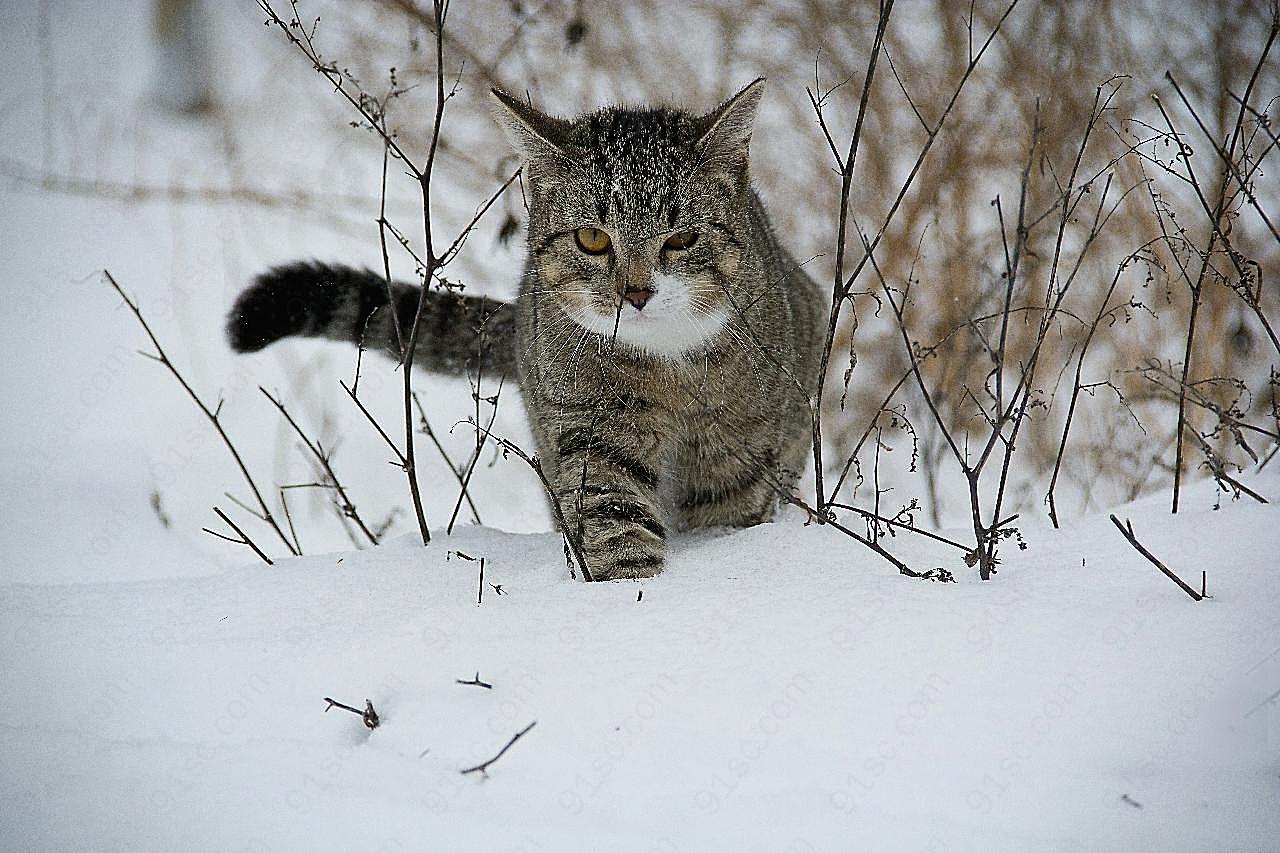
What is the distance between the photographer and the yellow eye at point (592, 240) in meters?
2.43

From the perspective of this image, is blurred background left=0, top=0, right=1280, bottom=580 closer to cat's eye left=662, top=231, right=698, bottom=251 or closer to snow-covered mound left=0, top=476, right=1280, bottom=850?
cat's eye left=662, top=231, right=698, bottom=251

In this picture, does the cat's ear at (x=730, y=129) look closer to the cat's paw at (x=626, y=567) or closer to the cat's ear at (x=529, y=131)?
the cat's ear at (x=529, y=131)

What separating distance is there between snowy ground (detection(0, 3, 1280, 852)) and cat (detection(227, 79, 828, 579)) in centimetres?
23

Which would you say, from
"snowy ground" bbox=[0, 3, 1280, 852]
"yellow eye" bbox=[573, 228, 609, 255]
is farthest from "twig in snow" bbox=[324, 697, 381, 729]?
"yellow eye" bbox=[573, 228, 609, 255]

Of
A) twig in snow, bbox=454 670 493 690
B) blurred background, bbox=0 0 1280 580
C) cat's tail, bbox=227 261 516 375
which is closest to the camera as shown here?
twig in snow, bbox=454 670 493 690

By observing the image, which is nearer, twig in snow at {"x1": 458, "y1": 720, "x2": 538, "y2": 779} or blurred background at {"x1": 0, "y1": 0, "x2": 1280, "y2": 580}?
twig in snow at {"x1": 458, "y1": 720, "x2": 538, "y2": 779}

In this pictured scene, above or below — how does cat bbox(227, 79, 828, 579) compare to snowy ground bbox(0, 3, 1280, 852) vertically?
above

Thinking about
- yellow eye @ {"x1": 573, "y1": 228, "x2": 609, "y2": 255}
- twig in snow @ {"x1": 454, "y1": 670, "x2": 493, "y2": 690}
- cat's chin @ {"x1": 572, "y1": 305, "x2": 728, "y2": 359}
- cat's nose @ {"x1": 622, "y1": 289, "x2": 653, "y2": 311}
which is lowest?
twig in snow @ {"x1": 454, "y1": 670, "x2": 493, "y2": 690}

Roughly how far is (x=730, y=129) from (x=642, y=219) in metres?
0.34

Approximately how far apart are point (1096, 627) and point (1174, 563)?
0.32 metres

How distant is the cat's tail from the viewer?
2678 millimetres

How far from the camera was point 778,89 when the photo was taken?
4.19 m

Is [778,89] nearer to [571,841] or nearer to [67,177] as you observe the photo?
[571,841]

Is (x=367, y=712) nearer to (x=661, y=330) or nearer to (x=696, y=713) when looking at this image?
(x=696, y=713)
